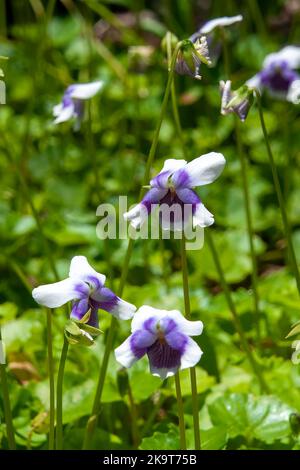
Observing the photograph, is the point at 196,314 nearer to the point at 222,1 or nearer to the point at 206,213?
the point at 206,213

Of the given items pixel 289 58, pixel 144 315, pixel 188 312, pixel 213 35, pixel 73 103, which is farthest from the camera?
pixel 289 58

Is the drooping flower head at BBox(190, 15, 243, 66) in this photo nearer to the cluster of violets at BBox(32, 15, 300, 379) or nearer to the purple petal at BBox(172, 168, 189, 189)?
the cluster of violets at BBox(32, 15, 300, 379)

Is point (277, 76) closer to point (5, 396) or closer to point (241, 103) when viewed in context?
point (241, 103)

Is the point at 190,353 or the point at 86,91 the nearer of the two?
the point at 190,353

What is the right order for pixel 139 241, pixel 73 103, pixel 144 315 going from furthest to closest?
pixel 139 241 < pixel 73 103 < pixel 144 315

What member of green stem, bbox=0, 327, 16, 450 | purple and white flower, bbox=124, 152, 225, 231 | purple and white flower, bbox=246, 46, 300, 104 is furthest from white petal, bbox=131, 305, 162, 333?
purple and white flower, bbox=246, 46, 300, 104

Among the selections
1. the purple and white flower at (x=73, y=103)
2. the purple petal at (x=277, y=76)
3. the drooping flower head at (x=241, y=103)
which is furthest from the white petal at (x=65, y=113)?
the purple petal at (x=277, y=76)

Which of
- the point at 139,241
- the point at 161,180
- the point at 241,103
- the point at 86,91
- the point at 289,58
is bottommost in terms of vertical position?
the point at 161,180

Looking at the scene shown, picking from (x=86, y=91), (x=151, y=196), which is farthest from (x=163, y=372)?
(x=86, y=91)
